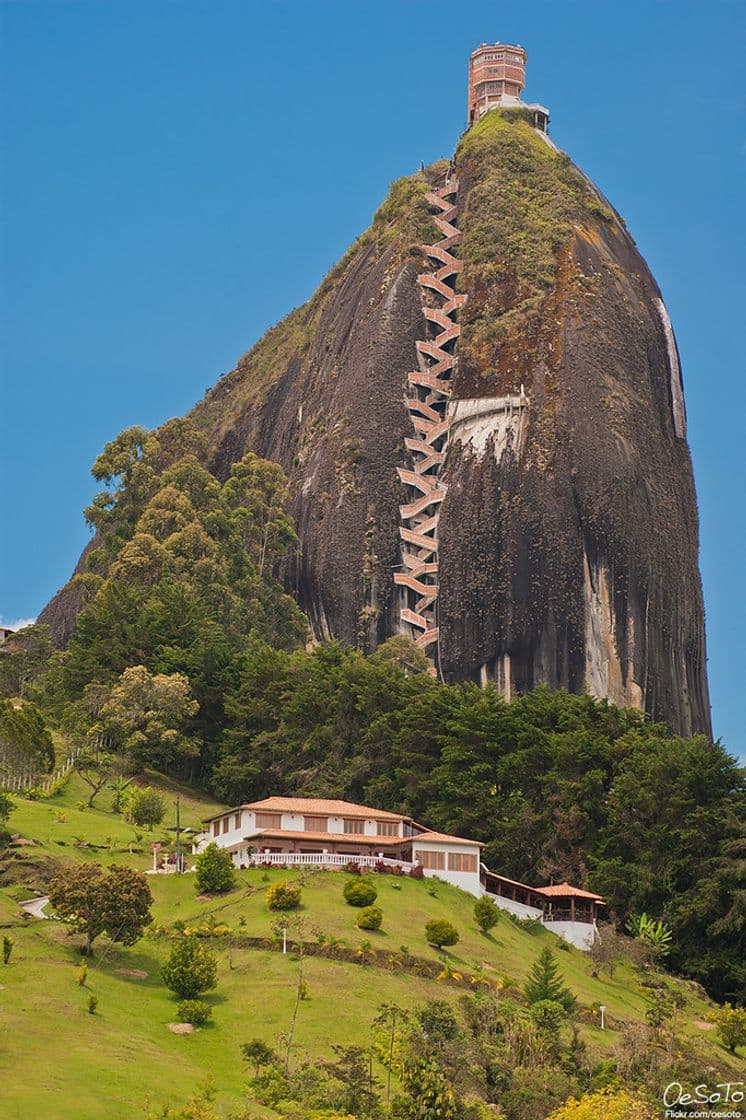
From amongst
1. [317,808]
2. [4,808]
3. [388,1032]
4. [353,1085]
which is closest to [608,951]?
[317,808]

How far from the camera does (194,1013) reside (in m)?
57.8

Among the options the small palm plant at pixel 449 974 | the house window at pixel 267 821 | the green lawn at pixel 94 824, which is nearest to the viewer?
the small palm plant at pixel 449 974

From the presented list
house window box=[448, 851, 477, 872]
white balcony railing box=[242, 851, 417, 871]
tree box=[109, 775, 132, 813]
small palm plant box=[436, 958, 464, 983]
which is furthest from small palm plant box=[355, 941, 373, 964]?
tree box=[109, 775, 132, 813]

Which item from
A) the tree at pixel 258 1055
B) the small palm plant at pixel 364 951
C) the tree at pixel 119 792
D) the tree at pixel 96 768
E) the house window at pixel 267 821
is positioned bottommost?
the tree at pixel 258 1055

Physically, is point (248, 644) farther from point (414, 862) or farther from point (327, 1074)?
point (327, 1074)

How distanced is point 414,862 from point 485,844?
17.2 ft

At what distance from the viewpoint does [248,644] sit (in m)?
112

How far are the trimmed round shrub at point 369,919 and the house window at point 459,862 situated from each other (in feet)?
37.3

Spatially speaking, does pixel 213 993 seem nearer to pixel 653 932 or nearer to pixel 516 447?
pixel 653 932

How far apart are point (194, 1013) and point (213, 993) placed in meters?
3.27

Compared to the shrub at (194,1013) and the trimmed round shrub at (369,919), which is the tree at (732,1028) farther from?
the shrub at (194,1013)

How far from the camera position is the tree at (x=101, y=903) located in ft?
207

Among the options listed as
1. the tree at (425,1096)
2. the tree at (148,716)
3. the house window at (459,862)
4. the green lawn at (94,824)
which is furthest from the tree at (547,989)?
the tree at (148,716)

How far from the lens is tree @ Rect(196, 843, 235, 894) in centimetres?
7269
